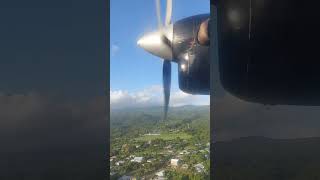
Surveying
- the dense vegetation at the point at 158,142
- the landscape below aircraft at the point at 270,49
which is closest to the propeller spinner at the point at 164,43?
the dense vegetation at the point at 158,142

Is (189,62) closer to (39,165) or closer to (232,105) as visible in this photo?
(232,105)

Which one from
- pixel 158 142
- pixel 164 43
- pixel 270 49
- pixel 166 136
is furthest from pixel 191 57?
pixel 158 142

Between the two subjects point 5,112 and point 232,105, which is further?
point 232,105

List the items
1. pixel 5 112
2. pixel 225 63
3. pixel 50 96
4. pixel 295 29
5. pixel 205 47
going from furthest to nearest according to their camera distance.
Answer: pixel 205 47
pixel 50 96
pixel 5 112
pixel 225 63
pixel 295 29

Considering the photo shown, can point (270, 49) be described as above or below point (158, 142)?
above

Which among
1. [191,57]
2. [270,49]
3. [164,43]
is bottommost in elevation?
[270,49]

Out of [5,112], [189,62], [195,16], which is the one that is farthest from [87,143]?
[195,16]

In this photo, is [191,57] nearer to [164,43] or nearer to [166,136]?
[164,43]

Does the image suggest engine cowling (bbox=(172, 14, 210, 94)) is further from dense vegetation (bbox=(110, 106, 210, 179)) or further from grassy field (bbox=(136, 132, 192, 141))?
grassy field (bbox=(136, 132, 192, 141))
